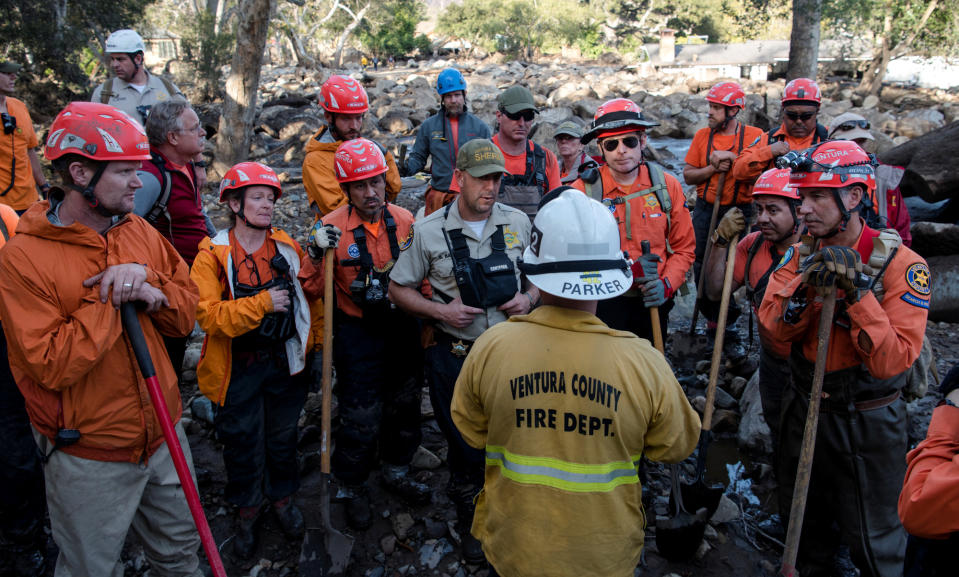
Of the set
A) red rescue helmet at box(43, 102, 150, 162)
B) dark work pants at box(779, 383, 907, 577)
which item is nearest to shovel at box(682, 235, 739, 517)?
dark work pants at box(779, 383, 907, 577)

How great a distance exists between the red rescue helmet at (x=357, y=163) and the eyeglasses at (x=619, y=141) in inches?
59.0

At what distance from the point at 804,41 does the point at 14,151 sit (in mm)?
15615

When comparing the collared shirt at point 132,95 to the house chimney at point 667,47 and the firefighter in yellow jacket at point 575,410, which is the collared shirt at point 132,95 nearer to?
the firefighter in yellow jacket at point 575,410

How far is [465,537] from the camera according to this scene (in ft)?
12.7

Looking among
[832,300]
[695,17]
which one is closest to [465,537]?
[832,300]

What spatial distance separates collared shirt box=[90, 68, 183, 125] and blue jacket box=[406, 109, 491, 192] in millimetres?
2512

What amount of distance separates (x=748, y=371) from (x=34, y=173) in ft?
21.8

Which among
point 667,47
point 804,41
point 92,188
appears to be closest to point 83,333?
point 92,188

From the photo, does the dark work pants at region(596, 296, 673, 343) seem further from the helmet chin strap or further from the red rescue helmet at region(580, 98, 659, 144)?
the helmet chin strap

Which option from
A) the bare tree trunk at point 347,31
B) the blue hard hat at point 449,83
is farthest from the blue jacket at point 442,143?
the bare tree trunk at point 347,31

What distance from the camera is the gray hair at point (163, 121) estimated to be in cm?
406

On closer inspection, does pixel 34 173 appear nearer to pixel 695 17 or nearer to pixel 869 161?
pixel 869 161

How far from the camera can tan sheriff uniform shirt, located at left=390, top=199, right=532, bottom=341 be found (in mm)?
3645

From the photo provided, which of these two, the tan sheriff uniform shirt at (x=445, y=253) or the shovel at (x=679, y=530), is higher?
the tan sheriff uniform shirt at (x=445, y=253)
